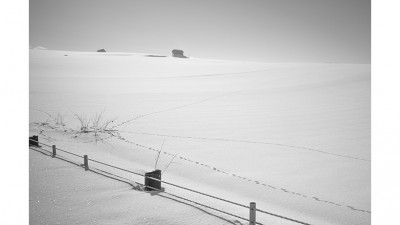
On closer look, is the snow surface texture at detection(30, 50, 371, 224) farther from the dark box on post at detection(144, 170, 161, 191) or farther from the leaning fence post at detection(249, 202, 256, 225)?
the leaning fence post at detection(249, 202, 256, 225)

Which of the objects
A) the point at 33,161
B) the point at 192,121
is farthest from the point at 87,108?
the point at 33,161

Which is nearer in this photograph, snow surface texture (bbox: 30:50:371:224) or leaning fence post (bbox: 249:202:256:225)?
leaning fence post (bbox: 249:202:256:225)

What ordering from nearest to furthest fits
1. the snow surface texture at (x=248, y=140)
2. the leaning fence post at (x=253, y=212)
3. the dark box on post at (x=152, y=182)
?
the leaning fence post at (x=253, y=212), the dark box on post at (x=152, y=182), the snow surface texture at (x=248, y=140)

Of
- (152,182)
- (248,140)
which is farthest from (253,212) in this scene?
(248,140)

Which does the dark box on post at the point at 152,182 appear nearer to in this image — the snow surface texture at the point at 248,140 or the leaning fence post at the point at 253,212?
the snow surface texture at the point at 248,140

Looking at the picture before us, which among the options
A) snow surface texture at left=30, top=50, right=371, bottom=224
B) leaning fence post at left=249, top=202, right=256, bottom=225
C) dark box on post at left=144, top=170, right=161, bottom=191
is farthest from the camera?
snow surface texture at left=30, top=50, right=371, bottom=224

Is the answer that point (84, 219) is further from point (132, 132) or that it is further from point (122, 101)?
point (122, 101)

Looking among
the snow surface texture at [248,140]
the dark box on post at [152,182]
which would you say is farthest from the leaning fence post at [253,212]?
the dark box on post at [152,182]

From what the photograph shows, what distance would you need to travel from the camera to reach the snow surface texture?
3.19 meters

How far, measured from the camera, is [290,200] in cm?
312

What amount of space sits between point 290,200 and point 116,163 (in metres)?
2.54

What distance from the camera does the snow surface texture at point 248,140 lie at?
10.5ft

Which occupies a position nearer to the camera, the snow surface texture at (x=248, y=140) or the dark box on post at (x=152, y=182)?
the dark box on post at (x=152, y=182)

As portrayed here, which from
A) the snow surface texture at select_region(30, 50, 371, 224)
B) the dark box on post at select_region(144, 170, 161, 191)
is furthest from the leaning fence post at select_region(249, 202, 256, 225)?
the dark box on post at select_region(144, 170, 161, 191)
